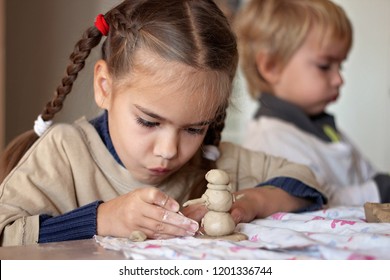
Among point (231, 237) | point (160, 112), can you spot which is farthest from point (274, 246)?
point (160, 112)

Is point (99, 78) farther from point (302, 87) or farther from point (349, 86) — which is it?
point (349, 86)

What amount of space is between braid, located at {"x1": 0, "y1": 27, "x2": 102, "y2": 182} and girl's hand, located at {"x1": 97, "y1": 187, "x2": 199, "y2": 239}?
33 cm

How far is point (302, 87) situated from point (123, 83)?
1179 mm

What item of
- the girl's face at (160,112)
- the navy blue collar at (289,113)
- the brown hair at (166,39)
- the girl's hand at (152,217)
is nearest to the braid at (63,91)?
the brown hair at (166,39)

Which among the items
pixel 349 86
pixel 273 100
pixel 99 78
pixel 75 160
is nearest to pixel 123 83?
pixel 99 78

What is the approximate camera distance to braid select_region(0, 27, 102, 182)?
48.4 inches

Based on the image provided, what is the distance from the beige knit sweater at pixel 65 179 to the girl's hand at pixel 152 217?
16cm

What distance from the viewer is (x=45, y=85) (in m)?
2.27

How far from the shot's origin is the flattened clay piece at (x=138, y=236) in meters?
0.97

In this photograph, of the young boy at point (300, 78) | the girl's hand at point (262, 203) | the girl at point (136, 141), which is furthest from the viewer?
the young boy at point (300, 78)

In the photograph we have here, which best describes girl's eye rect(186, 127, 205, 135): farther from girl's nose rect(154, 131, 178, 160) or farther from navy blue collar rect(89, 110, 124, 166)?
navy blue collar rect(89, 110, 124, 166)

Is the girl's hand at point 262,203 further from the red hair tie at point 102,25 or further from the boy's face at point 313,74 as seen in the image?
the boy's face at point 313,74

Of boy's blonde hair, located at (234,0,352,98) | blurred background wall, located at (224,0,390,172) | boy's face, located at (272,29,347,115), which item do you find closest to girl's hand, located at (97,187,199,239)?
boy's blonde hair, located at (234,0,352,98)

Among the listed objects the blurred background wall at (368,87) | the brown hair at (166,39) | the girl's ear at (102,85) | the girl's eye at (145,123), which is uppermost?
the brown hair at (166,39)
